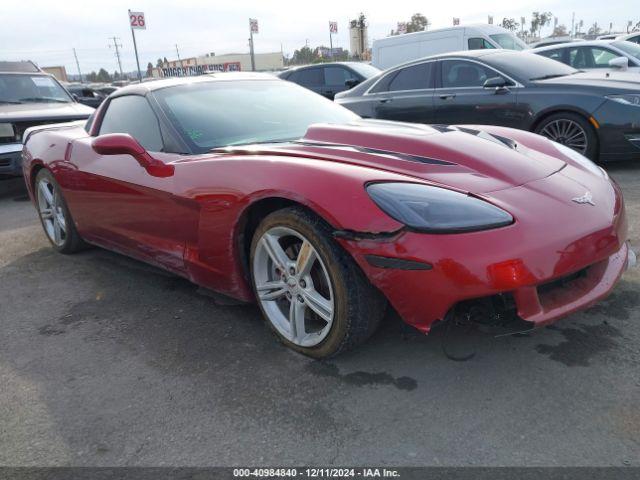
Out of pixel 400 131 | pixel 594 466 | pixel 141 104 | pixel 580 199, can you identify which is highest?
pixel 141 104

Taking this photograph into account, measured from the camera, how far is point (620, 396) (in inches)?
83.0

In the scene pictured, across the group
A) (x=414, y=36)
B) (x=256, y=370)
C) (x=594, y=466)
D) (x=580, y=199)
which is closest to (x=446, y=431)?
(x=594, y=466)

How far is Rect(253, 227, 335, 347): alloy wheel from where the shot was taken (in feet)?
8.01

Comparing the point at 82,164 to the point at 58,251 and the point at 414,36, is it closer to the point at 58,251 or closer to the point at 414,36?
the point at 58,251

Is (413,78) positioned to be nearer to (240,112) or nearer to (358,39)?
(240,112)

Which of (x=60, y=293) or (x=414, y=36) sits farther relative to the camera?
(x=414, y=36)

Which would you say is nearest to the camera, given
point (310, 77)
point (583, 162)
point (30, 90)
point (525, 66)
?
point (583, 162)

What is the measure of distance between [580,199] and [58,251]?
12.9 feet

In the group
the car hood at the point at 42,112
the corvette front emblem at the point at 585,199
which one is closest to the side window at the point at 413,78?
the car hood at the point at 42,112

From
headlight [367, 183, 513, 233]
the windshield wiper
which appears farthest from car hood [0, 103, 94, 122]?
headlight [367, 183, 513, 233]

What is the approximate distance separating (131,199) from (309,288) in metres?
1.43

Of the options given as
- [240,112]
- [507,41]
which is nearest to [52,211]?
[240,112]

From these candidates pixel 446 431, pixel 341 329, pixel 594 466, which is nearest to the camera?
pixel 594 466

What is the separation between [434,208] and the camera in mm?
2135
